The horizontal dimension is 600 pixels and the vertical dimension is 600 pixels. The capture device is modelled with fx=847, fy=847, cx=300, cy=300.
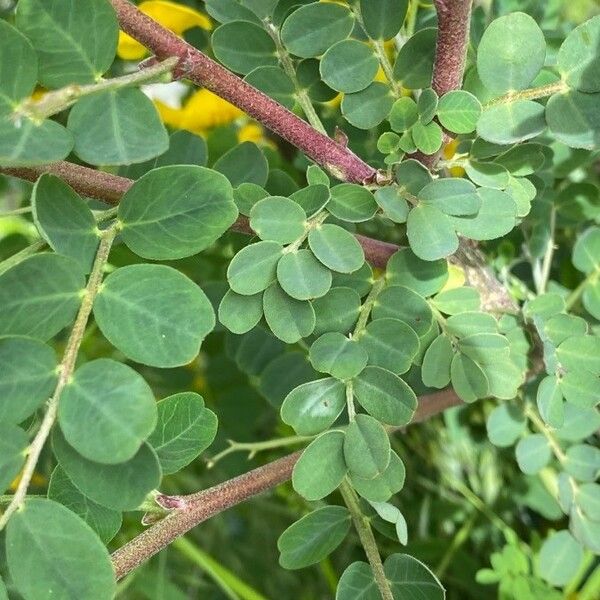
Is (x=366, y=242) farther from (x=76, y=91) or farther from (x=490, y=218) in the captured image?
(x=76, y=91)

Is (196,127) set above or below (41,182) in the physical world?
below

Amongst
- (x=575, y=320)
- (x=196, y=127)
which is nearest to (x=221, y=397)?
(x=196, y=127)

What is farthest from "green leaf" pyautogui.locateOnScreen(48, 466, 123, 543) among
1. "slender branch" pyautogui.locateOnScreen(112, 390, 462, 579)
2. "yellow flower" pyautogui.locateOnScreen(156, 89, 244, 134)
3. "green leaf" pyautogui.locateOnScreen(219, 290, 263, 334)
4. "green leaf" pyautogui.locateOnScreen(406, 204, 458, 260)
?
"yellow flower" pyautogui.locateOnScreen(156, 89, 244, 134)

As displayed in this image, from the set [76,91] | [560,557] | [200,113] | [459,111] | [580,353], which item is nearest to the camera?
[76,91]

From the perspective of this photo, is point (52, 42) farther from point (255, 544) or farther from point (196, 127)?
point (255, 544)

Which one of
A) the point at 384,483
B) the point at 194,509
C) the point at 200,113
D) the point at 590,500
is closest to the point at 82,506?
the point at 194,509

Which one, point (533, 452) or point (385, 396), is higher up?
point (385, 396)
